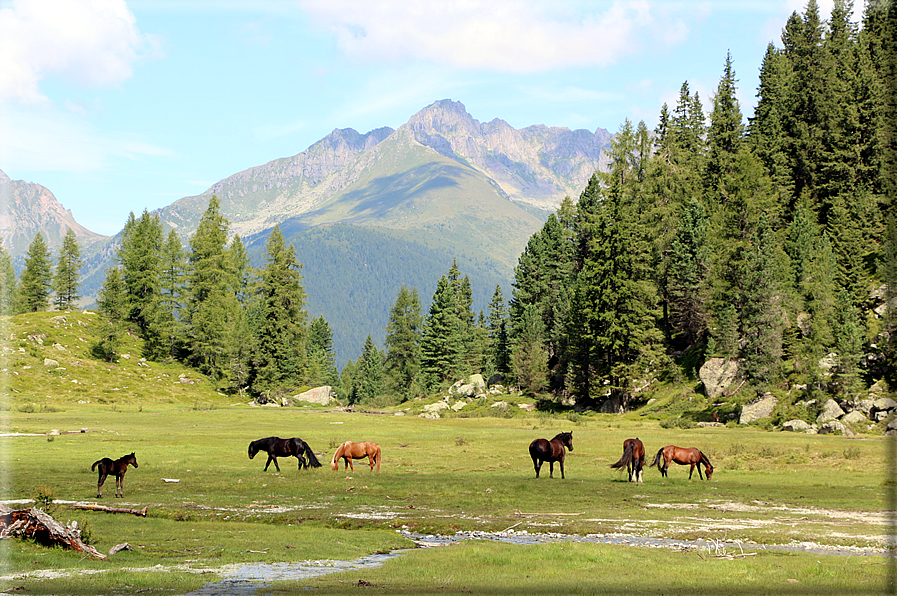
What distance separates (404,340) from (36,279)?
78.6 m

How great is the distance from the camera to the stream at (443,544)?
12914 mm

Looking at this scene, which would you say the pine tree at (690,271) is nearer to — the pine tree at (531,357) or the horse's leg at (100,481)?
the pine tree at (531,357)

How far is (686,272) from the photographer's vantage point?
7806 cm

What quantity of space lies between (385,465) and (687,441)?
78.3 ft

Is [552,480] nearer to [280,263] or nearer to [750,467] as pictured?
[750,467]

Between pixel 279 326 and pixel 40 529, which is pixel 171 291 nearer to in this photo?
pixel 279 326

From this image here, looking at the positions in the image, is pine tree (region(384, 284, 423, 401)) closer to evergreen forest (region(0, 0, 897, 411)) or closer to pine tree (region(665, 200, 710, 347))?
evergreen forest (region(0, 0, 897, 411))

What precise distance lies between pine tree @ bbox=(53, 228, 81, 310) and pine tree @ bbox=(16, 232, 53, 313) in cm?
189

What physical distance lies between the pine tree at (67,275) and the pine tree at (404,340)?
219 ft

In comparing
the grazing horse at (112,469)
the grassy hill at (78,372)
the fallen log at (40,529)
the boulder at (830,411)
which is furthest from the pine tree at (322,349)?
the fallen log at (40,529)

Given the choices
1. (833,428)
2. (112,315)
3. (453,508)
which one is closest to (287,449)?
(453,508)

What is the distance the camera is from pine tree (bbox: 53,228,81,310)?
127m

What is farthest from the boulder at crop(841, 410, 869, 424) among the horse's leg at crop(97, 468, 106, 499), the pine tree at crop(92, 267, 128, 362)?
the pine tree at crop(92, 267, 128, 362)

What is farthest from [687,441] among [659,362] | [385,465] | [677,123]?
[677,123]
